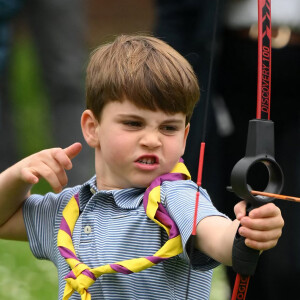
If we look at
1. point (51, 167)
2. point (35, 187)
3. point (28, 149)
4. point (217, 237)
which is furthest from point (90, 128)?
point (28, 149)

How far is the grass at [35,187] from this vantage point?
12.3 ft

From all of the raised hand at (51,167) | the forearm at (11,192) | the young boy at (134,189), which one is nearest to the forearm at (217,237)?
the young boy at (134,189)

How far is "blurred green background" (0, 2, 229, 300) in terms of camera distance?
3.75 m

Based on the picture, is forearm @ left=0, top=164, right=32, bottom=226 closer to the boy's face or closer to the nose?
the boy's face

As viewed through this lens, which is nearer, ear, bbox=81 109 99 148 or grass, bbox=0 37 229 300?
ear, bbox=81 109 99 148

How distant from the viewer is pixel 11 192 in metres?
2.35

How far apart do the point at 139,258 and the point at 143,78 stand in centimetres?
37

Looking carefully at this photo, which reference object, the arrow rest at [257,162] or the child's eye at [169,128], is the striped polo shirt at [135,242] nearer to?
the child's eye at [169,128]

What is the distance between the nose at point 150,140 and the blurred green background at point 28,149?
1414mm

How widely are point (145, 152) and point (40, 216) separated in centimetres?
37

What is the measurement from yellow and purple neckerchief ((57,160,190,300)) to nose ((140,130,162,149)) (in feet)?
0.23

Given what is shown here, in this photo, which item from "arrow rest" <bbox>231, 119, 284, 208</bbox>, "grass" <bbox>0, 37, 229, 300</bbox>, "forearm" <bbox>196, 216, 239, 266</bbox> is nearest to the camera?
"arrow rest" <bbox>231, 119, 284, 208</bbox>

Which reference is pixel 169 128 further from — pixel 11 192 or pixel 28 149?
pixel 28 149

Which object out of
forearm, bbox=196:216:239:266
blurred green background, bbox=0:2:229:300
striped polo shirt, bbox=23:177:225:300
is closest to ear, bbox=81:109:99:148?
striped polo shirt, bbox=23:177:225:300
